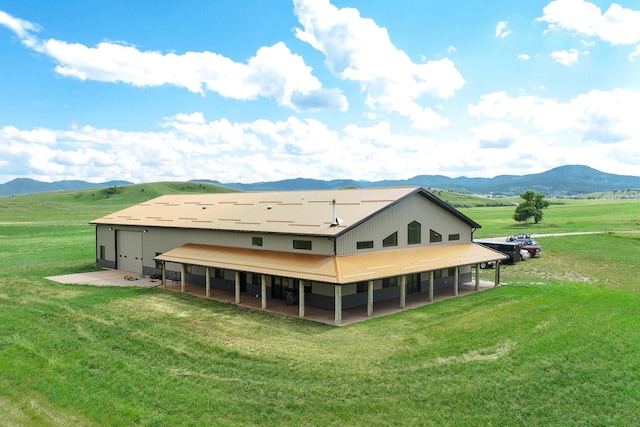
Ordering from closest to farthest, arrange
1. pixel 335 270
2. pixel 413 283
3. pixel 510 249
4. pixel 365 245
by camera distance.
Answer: pixel 335 270
pixel 365 245
pixel 413 283
pixel 510 249

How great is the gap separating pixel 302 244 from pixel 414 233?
7528mm

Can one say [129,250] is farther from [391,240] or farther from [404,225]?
[404,225]

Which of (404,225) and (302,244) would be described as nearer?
(302,244)

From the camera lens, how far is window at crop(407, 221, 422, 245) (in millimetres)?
27438

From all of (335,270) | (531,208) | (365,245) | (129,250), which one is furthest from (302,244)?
(531,208)

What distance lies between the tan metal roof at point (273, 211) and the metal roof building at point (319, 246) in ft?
0.28

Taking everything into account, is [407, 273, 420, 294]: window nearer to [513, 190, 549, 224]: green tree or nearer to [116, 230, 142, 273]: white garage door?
[116, 230, 142, 273]: white garage door

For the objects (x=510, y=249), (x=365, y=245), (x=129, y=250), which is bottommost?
(x=510, y=249)

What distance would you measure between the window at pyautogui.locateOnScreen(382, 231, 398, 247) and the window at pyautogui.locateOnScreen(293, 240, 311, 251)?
4555mm

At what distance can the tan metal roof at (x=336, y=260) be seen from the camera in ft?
71.5

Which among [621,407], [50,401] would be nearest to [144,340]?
[50,401]

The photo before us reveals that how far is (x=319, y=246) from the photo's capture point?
24.1 meters

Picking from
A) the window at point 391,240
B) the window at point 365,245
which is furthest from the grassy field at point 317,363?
the window at point 365,245

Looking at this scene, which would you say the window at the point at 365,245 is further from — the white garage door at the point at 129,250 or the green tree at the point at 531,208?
the green tree at the point at 531,208
